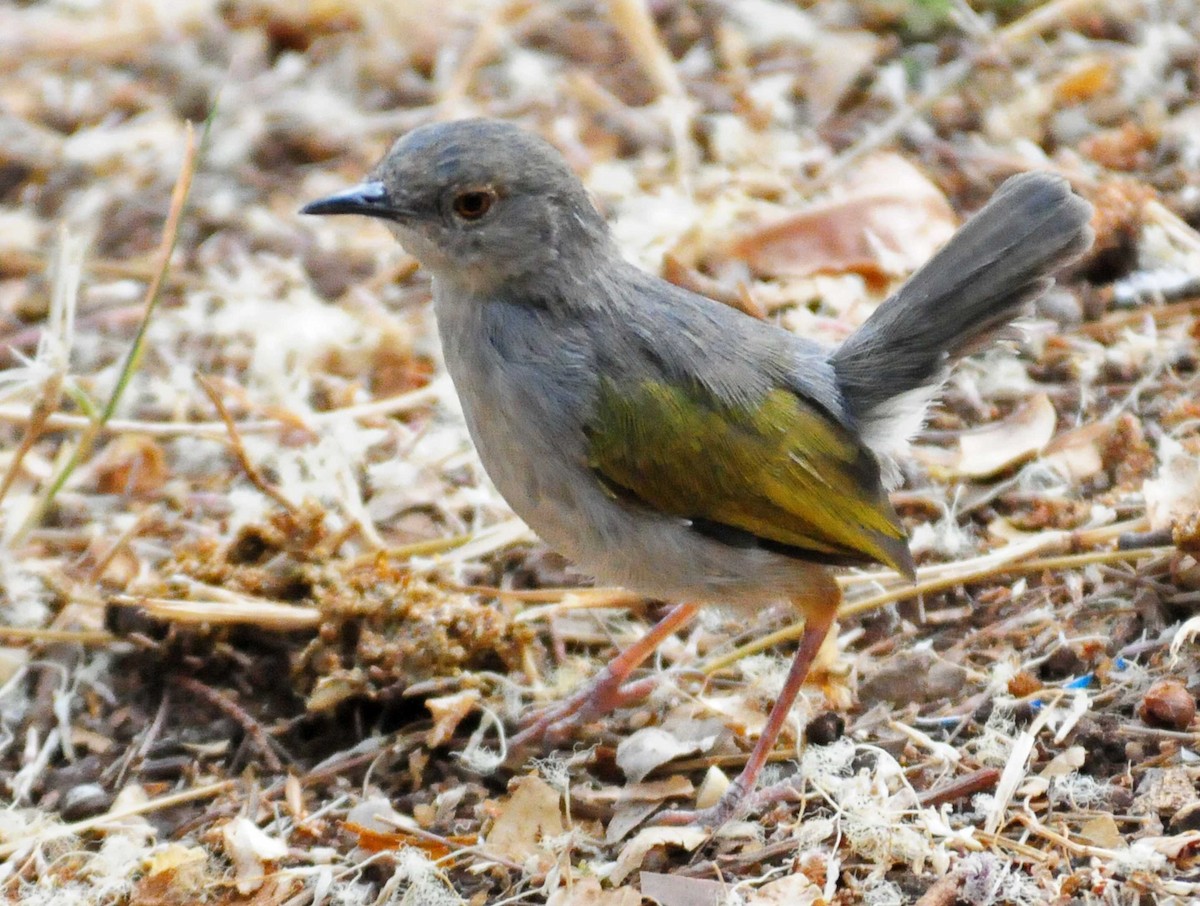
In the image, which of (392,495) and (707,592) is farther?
(392,495)

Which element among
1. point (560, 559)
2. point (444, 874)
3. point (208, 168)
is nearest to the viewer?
point (444, 874)

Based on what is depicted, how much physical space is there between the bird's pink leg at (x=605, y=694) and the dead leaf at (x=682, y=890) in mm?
756

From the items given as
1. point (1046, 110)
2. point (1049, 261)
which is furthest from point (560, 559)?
point (1046, 110)

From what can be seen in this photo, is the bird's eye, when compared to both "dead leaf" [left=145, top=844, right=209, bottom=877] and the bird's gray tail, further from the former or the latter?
"dead leaf" [left=145, top=844, right=209, bottom=877]

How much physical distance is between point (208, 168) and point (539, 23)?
6.47 feet

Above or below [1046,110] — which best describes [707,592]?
below

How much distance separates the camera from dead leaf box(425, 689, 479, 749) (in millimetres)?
4547

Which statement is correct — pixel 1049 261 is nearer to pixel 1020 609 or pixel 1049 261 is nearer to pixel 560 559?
pixel 1020 609

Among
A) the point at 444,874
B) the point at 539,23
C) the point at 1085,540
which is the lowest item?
the point at 444,874

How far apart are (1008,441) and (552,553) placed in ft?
5.34

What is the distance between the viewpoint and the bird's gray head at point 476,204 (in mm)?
4316

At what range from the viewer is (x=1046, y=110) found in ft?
23.1

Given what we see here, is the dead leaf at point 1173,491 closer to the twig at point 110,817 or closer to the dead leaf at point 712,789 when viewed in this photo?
the dead leaf at point 712,789

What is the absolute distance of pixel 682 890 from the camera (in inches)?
152
